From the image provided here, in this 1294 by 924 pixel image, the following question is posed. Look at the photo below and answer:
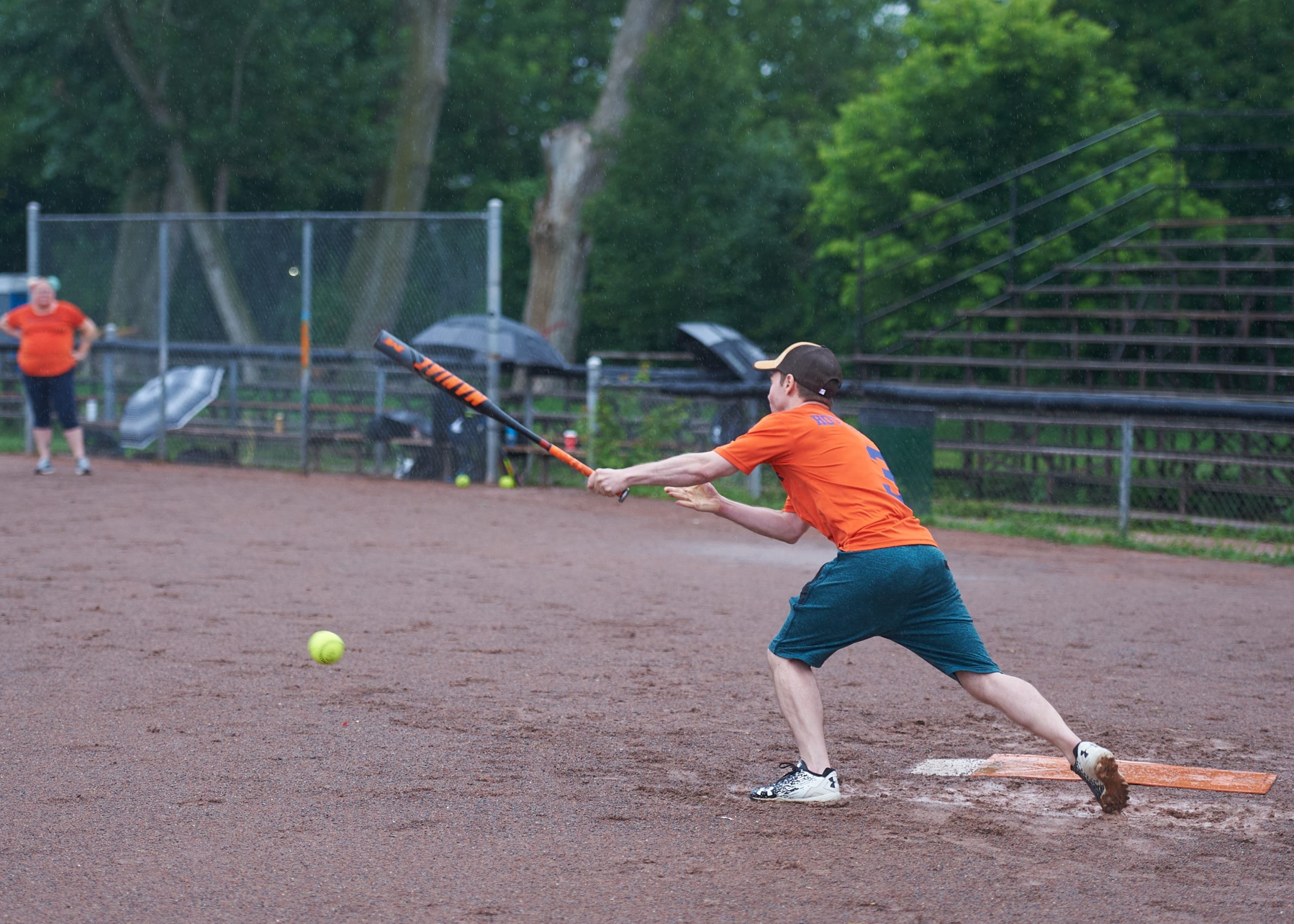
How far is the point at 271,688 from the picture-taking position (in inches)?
254

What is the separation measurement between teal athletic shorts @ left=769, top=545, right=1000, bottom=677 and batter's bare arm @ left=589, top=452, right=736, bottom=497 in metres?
0.53

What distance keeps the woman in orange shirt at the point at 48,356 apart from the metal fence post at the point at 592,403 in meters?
5.56

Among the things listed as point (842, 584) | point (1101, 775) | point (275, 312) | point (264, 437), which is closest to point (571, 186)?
point (275, 312)

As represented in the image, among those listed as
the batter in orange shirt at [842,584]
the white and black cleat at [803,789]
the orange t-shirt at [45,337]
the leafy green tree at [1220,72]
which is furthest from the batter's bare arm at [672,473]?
the leafy green tree at [1220,72]

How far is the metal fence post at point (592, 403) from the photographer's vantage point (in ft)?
49.6

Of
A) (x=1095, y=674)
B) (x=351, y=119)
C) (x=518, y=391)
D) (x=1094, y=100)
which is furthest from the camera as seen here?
(x=351, y=119)

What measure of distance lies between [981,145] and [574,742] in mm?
19702

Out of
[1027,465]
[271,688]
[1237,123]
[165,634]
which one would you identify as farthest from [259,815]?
[1237,123]

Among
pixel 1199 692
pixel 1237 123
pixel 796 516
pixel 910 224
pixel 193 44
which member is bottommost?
pixel 1199 692

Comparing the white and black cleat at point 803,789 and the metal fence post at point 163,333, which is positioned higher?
the metal fence post at point 163,333

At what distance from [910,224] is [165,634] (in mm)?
19748

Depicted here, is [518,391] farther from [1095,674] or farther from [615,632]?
[1095,674]

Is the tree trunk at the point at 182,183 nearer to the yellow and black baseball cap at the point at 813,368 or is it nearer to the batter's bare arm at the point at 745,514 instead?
the batter's bare arm at the point at 745,514

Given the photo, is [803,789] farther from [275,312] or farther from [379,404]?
[275,312]
